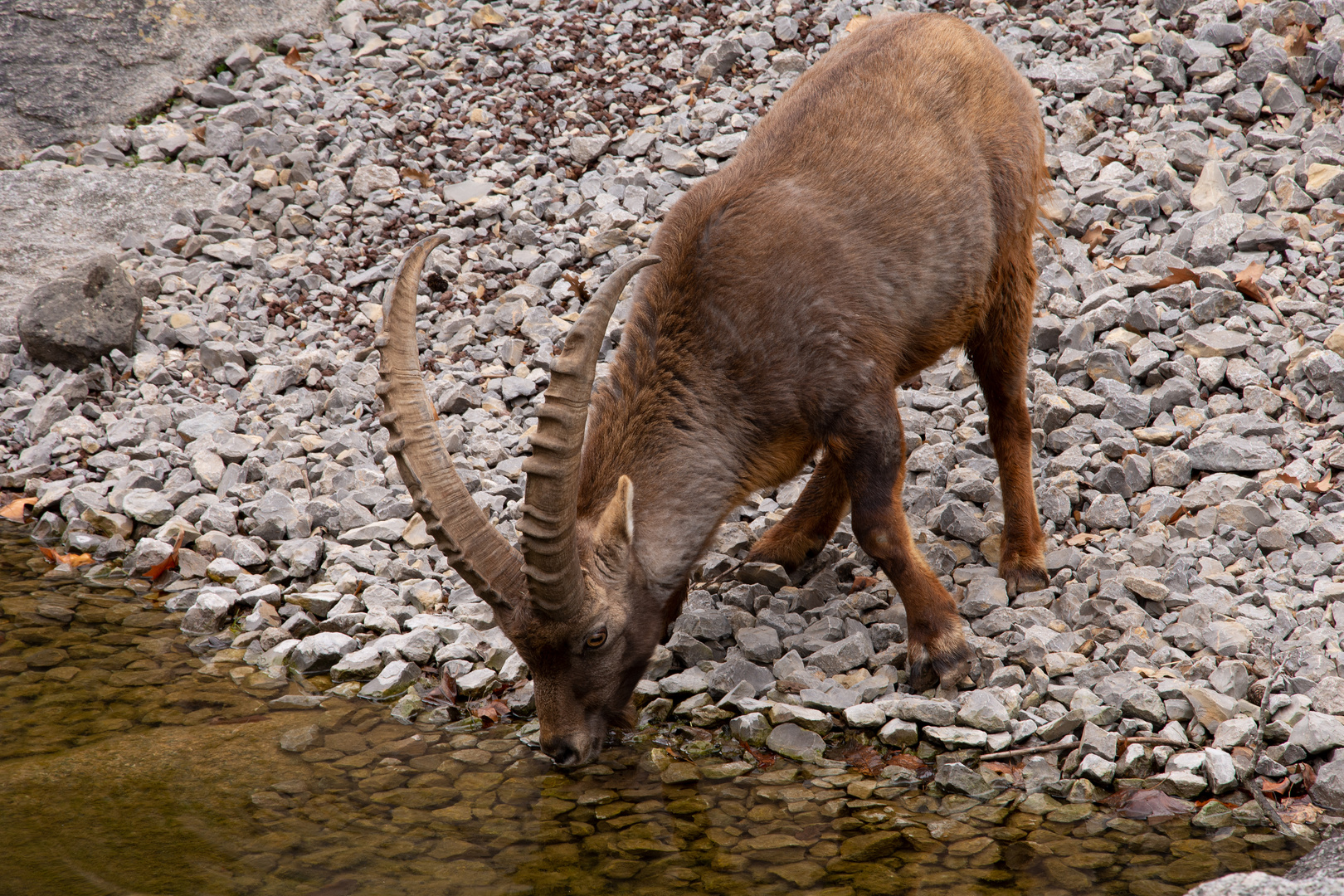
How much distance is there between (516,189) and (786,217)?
15.7 ft

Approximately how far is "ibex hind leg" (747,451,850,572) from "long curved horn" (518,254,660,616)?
7.18ft

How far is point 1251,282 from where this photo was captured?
6930 mm

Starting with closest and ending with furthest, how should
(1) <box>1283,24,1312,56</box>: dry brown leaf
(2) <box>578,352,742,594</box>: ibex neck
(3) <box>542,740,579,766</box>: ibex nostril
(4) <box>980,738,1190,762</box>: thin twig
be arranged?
(4) <box>980,738,1190,762</box>: thin twig → (3) <box>542,740,579,766</box>: ibex nostril → (2) <box>578,352,742,594</box>: ibex neck → (1) <box>1283,24,1312,56</box>: dry brown leaf

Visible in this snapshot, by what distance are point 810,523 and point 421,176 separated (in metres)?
5.43

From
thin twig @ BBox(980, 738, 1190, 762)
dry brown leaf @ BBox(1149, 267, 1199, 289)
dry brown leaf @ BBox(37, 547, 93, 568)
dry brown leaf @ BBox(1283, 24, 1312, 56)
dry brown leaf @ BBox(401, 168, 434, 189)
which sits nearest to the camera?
thin twig @ BBox(980, 738, 1190, 762)

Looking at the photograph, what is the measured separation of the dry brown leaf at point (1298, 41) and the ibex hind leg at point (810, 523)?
5401 mm

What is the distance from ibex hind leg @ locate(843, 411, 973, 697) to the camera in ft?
16.4

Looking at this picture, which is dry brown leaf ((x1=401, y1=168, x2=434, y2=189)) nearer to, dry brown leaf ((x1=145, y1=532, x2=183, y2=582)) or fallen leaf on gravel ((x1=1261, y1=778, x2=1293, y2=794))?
dry brown leaf ((x1=145, y1=532, x2=183, y2=582))

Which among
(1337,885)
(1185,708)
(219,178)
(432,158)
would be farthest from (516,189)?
(1337,885)

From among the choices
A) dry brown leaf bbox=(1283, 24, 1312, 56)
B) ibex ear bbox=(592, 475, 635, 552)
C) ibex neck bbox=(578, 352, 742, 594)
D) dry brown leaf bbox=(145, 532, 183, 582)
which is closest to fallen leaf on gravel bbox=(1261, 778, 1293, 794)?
ibex neck bbox=(578, 352, 742, 594)

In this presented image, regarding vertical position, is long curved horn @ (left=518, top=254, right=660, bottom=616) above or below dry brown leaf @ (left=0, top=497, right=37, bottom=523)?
above

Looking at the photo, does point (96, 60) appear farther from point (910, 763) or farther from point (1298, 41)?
point (1298, 41)

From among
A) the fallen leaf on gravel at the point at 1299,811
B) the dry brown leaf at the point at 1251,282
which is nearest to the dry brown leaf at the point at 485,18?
the dry brown leaf at the point at 1251,282

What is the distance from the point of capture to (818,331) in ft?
16.3
